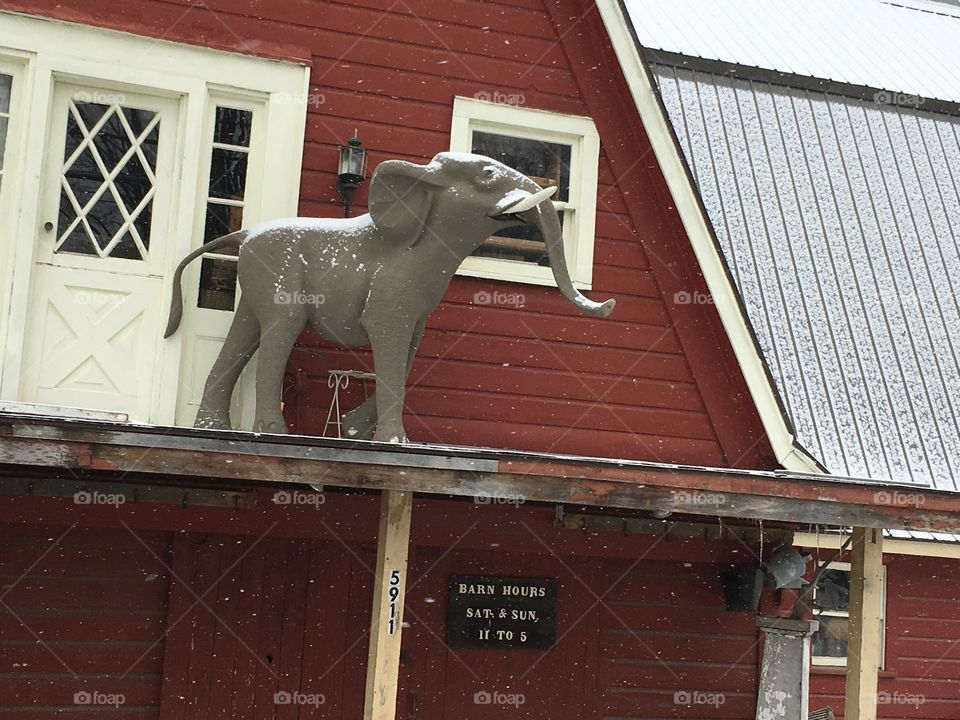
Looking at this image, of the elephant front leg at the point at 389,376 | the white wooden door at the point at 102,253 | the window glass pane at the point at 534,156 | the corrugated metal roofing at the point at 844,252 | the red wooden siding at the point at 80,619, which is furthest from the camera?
the corrugated metal roofing at the point at 844,252

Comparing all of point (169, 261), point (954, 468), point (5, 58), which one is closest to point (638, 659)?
point (954, 468)

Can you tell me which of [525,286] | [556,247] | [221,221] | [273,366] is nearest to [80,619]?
[273,366]

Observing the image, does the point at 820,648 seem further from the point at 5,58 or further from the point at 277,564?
the point at 5,58

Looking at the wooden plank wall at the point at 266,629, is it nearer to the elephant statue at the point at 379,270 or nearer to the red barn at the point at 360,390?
the red barn at the point at 360,390

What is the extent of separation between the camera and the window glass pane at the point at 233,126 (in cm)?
841

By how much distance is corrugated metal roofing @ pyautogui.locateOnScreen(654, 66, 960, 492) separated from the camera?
10.8 meters

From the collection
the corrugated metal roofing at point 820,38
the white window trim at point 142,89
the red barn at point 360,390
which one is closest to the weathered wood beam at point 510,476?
the red barn at point 360,390

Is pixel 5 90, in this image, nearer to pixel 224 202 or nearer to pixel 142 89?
pixel 142 89

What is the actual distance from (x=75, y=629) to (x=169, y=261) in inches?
96.8

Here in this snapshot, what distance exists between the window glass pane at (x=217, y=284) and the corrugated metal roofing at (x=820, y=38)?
21.9 ft

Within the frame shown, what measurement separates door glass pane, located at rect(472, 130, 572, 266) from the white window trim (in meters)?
1.40

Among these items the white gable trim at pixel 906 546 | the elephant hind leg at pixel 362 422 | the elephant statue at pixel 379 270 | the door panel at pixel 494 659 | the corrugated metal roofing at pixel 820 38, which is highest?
the corrugated metal roofing at pixel 820 38

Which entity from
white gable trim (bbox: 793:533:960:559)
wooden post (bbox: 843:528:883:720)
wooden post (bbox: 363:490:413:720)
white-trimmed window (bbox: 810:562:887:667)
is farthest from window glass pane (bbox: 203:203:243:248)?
white-trimmed window (bbox: 810:562:887:667)

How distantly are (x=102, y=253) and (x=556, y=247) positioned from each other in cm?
292
